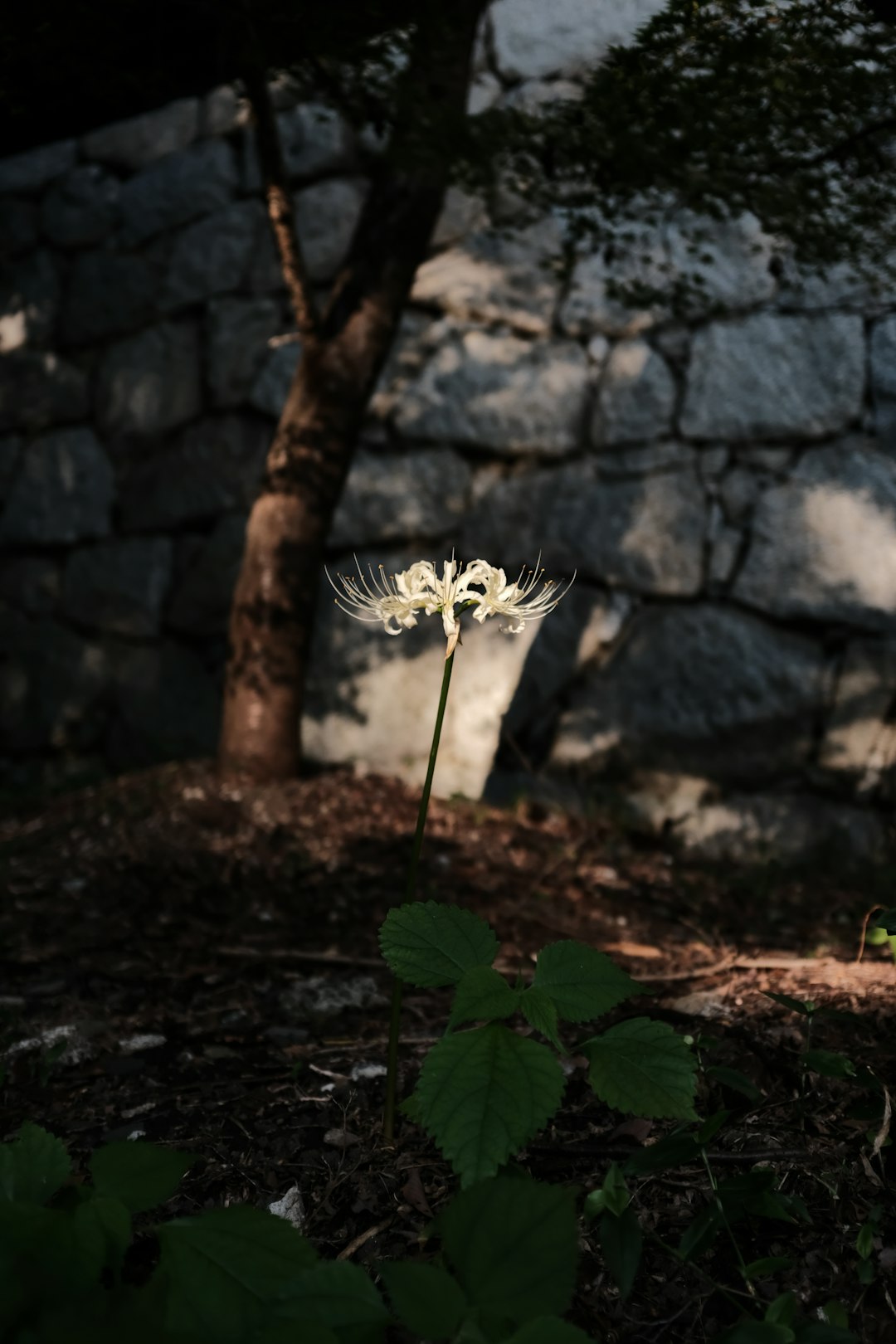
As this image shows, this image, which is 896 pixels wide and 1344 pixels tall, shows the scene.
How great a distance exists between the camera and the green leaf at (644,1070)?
146cm

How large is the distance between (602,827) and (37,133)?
353 cm

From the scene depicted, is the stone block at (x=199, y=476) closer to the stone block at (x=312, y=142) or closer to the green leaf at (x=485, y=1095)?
the stone block at (x=312, y=142)

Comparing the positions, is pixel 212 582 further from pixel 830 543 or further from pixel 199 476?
pixel 830 543

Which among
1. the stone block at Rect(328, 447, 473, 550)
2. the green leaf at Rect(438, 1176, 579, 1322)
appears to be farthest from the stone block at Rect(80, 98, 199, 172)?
the green leaf at Rect(438, 1176, 579, 1322)

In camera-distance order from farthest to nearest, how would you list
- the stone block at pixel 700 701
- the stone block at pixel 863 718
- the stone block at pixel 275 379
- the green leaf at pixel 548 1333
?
the stone block at pixel 275 379 → the stone block at pixel 700 701 → the stone block at pixel 863 718 → the green leaf at pixel 548 1333

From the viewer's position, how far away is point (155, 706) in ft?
18.8

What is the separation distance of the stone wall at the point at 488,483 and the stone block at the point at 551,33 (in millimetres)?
13

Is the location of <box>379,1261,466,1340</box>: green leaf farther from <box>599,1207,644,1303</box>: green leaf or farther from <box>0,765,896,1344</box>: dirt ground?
<box>0,765,896,1344</box>: dirt ground

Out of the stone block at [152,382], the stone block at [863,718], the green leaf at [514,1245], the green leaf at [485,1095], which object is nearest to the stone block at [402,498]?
the stone block at [152,382]

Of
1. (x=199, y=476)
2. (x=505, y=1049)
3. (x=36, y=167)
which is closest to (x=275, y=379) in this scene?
(x=199, y=476)

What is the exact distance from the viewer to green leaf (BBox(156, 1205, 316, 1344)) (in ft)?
4.08

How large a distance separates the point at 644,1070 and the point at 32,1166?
79 centimetres

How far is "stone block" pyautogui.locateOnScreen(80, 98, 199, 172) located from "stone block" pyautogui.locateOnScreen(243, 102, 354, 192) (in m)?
0.64

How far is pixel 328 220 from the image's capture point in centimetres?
554
